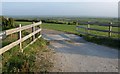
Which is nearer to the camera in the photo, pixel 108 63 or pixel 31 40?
pixel 108 63

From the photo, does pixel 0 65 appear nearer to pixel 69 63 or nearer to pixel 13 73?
pixel 13 73

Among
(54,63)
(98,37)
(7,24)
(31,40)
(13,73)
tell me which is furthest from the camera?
(7,24)

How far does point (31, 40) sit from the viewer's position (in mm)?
12773

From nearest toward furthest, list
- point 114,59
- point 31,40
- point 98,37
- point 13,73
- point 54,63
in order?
point 13,73, point 54,63, point 114,59, point 31,40, point 98,37

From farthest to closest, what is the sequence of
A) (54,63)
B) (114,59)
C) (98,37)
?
(98,37) → (114,59) → (54,63)

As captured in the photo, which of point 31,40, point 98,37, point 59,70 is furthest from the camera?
point 98,37

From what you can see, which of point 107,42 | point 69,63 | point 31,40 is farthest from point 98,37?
point 69,63

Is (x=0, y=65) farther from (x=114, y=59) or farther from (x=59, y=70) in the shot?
(x=114, y=59)

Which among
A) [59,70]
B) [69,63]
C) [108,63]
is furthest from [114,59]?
[59,70]

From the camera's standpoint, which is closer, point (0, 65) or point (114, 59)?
point (0, 65)

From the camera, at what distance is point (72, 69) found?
7.79 meters

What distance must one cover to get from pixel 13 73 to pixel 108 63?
3.76 m

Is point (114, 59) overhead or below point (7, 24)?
below

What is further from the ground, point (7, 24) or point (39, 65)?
point (7, 24)
